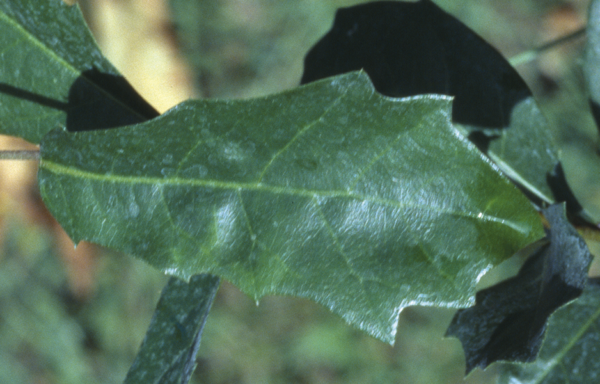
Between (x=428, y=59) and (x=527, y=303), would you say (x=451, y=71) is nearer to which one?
(x=428, y=59)

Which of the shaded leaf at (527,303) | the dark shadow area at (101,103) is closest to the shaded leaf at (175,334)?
the dark shadow area at (101,103)

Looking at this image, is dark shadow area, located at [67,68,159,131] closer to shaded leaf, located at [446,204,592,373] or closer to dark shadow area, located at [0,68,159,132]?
dark shadow area, located at [0,68,159,132]

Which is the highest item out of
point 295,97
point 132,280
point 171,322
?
point 295,97

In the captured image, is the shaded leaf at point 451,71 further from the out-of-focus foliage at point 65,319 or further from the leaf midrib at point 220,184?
the out-of-focus foliage at point 65,319

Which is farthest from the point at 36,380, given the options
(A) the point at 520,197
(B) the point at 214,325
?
(A) the point at 520,197

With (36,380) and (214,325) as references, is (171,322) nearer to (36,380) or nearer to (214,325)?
(214,325)

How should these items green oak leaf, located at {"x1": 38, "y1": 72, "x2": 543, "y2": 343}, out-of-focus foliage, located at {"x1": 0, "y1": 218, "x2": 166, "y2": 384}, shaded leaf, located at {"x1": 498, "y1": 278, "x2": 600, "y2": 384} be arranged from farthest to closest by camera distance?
out-of-focus foliage, located at {"x1": 0, "y1": 218, "x2": 166, "y2": 384}, shaded leaf, located at {"x1": 498, "y1": 278, "x2": 600, "y2": 384}, green oak leaf, located at {"x1": 38, "y1": 72, "x2": 543, "y2": 343}

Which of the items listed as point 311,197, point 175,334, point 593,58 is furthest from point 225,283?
point 311,197

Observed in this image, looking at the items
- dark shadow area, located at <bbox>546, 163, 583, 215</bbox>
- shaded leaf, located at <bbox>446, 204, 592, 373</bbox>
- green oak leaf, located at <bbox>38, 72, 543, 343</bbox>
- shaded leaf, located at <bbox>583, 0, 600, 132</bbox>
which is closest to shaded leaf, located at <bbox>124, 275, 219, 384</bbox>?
green oak leaf, located at <bbox>38, 72, 543, 343</bbox>
